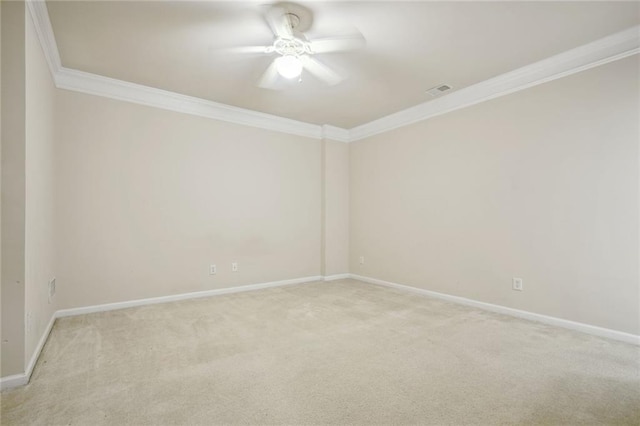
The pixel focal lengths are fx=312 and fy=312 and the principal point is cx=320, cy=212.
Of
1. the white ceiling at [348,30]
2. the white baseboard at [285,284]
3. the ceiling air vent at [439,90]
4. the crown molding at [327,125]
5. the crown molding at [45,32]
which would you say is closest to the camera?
the white baseboard at [285,284]

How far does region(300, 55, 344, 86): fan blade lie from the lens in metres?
2.83

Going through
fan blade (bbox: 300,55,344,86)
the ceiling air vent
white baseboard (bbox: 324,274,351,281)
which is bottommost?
white baseboard (bbox: 324,274,351,281)

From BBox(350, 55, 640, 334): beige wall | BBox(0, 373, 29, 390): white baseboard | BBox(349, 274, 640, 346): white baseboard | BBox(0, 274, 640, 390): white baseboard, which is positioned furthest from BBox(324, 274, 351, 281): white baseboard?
BBox(0, 373, 29, 390): white baseboard

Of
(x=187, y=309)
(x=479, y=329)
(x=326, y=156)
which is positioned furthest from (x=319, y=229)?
(x=479, y=329)

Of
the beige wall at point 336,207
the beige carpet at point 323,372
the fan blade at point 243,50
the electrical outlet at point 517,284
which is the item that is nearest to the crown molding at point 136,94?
the beige wall at point 336,207

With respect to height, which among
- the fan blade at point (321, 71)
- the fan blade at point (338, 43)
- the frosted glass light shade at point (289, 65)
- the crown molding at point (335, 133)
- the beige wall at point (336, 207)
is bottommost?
the beige wall at point (336, 207)

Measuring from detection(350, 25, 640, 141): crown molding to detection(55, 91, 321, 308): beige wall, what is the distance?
1.91m

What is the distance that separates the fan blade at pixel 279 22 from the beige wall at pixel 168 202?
1982 millimetres

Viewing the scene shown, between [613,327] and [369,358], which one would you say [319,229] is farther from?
[613,327]

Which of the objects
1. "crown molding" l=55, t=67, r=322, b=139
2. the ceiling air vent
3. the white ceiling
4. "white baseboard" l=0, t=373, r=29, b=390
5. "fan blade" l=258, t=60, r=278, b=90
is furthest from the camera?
the ceiling air vent

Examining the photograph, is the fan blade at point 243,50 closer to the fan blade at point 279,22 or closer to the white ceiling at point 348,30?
the white ceiling at point 348,30

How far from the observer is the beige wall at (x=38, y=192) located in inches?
79.0

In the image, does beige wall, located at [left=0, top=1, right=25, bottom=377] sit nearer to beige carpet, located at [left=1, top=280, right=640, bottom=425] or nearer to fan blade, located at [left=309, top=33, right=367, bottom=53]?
beige carpet, located at [left=1, top=280, right=640, bottom=425]

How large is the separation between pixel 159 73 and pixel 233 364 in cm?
288
